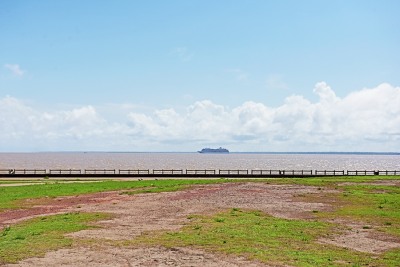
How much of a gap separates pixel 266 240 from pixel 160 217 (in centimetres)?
932

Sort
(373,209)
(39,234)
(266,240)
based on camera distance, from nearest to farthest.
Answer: (266,240), (39,234), (373,209)

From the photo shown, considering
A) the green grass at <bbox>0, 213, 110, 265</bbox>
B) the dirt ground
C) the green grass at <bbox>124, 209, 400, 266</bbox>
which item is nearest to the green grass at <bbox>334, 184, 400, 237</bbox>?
the dirt ground

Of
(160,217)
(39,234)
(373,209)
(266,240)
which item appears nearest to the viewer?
(266,240)

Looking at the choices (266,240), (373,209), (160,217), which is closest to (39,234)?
(160,217)

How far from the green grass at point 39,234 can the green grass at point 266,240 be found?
152 inches

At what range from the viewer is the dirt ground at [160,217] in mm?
16781

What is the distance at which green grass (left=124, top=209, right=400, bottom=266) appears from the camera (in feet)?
55.8

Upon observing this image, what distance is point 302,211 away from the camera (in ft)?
99.0

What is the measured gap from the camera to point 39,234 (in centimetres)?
2155

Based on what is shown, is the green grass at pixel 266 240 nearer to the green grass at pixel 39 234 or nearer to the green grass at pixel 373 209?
the green grass at pixel 373 209

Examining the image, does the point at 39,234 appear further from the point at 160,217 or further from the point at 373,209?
the point at 373,209

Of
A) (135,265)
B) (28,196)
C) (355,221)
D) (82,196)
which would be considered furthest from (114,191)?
(135,265)

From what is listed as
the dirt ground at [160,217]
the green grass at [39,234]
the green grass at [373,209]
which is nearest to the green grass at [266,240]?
the dirt ground at [160,217]

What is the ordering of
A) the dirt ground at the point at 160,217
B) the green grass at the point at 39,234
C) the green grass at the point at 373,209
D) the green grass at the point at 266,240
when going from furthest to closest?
the green grass at the point at 373,209 < the green grass at the point at 39,234 < the green grass at the point at 266,240 < the dirt ground at the point at 160,217
